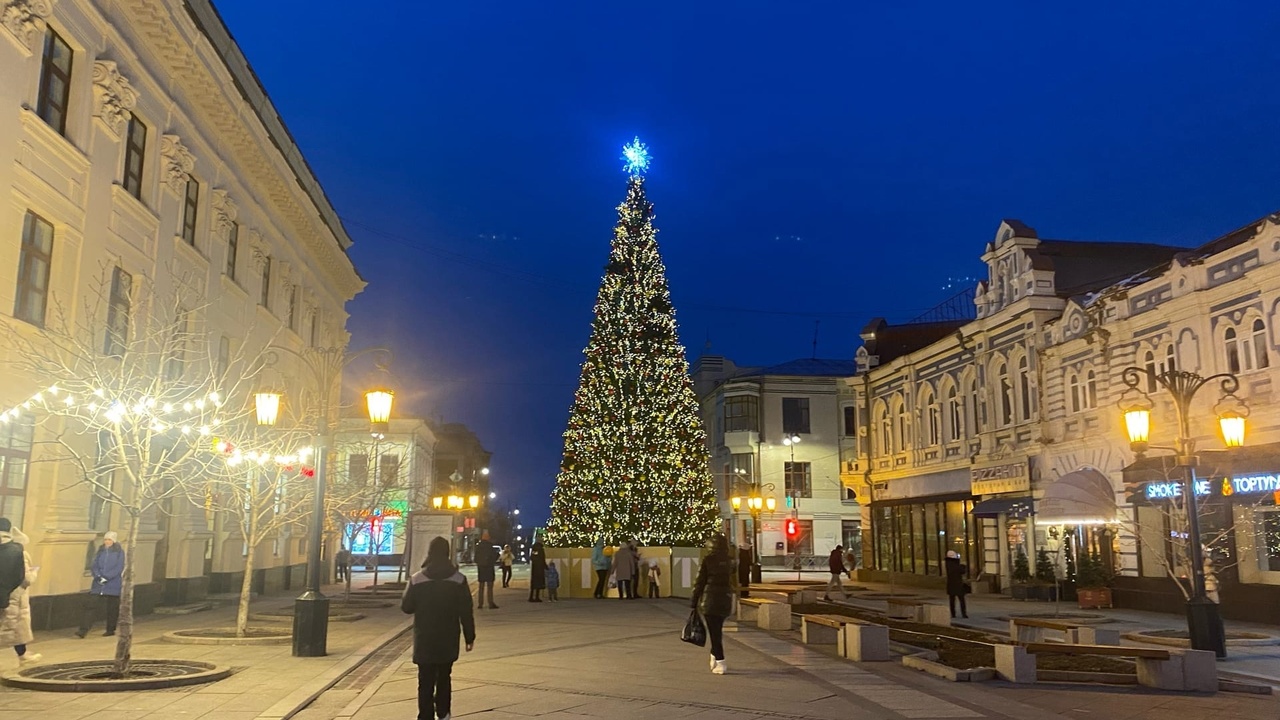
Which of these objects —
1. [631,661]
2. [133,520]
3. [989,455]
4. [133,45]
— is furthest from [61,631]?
[989,455]

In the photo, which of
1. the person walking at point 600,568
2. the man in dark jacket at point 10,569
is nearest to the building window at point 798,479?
the person walking at point 600,568

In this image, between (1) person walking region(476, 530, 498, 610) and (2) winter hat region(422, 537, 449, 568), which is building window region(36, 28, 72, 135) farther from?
(1) person walking region(476, 530, 498, 610)

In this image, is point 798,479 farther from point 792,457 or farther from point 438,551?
point 438,551

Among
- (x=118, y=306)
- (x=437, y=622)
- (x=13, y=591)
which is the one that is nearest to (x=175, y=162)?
(x=118, y=306)

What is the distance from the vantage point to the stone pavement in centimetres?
1020

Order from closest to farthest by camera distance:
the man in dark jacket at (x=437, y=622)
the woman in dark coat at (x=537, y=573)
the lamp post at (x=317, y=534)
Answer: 1. the man in dark jacket at (x=437, y=622)
2. the lamp post at (x=317, y=534)
3. the woman in dark coat at (x=537, y=573)

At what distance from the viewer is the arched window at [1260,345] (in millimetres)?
21014

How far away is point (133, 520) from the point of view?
11.8m

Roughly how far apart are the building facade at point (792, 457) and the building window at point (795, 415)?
62mm

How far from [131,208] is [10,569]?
9997 millimetres

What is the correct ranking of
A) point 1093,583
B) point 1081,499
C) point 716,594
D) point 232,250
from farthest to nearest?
point 232,250
point 1093,583
point 1081,499
point 716,594

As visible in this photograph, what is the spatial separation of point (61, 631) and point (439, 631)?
38.4 ft

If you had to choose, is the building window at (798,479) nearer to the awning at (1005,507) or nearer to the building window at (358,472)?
the building window at (358,472)

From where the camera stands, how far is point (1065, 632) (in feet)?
51.2
